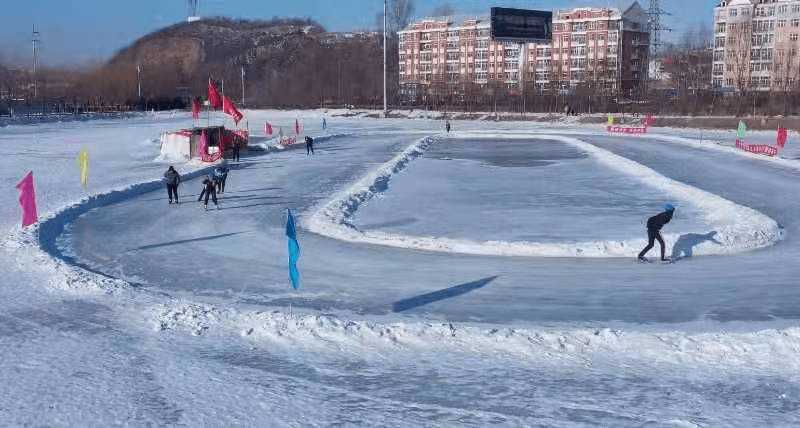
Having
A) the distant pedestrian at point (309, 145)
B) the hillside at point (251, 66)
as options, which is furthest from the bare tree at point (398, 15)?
the distant pedestrian at point (309, 145)

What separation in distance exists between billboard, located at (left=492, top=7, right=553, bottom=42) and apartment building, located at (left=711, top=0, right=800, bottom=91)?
75.4 feet

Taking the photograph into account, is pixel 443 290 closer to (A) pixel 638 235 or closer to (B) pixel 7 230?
(A) pixel 638 235

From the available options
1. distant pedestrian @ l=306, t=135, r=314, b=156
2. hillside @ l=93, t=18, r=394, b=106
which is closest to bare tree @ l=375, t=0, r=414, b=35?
hillside @ l=93, t=18, r=394, b=106

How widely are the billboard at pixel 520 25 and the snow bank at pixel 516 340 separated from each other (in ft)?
224

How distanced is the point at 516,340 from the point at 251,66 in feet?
502

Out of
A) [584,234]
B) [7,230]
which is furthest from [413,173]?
[7,230]

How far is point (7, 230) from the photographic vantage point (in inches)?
607

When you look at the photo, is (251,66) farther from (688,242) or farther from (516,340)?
(516,340)

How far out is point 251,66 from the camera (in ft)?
508

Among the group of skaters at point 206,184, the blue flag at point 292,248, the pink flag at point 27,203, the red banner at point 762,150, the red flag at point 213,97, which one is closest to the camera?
the blue flag at point 292,248

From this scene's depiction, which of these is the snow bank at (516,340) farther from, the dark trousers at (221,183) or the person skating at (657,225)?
the dark trousers at (221,183)

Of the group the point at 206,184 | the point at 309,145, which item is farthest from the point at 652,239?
the point at 309,145

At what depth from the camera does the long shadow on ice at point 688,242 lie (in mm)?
13189

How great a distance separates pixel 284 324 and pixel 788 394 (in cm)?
537
